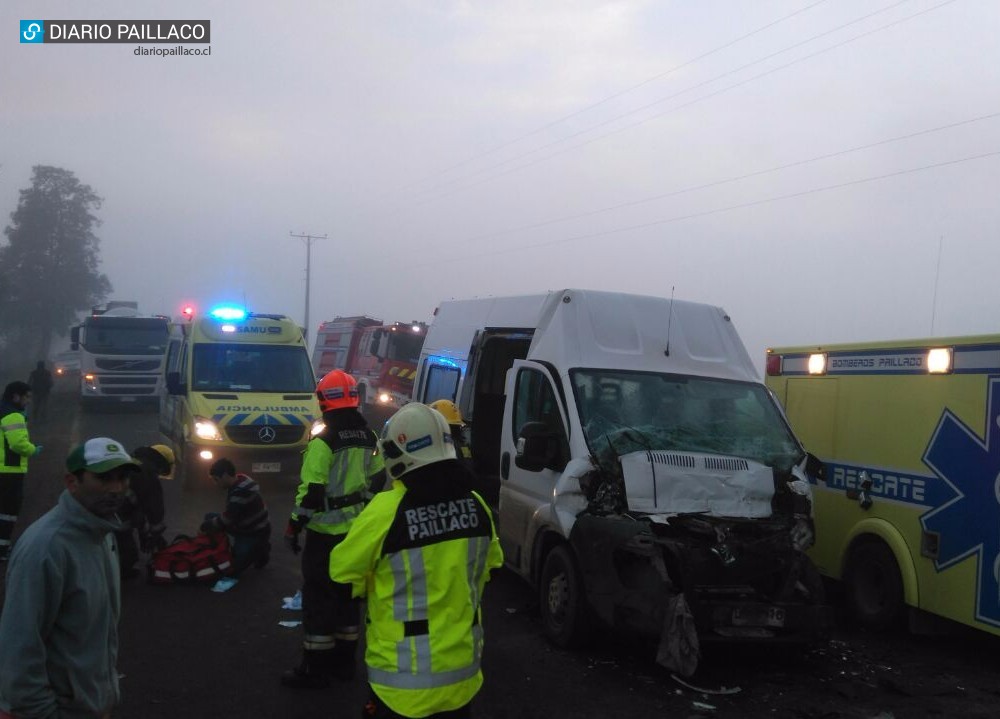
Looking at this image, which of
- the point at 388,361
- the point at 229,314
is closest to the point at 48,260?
the point at 388,361


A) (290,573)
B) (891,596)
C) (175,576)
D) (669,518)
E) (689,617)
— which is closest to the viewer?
(689,617)

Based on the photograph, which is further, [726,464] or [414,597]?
[726,464]

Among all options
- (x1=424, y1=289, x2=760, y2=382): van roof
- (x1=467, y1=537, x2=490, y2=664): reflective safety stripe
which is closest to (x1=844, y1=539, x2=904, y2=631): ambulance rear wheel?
(x1=424, y1=289, x2=760, y2=382): van roof

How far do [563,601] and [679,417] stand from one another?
5.85 feet

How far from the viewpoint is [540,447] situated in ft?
22.7

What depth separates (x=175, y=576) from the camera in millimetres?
8258

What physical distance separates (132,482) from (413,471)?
6.12 metres

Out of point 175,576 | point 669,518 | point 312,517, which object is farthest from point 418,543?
point 175,576

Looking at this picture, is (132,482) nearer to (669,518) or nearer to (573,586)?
(573,586)

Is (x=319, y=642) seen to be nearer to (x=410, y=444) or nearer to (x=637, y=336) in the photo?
(x=410, y=444)

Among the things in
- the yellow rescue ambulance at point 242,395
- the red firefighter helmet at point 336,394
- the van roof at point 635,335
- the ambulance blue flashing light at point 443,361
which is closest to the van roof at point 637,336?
the van roof at point 635,335

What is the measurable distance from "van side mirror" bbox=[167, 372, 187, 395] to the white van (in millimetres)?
6543

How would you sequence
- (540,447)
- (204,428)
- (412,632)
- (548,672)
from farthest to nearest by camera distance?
(204,428) → (540,447) → (548,672) → (412,632)

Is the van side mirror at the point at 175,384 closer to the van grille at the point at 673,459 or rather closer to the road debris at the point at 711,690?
the van grille at the point at 673,459
